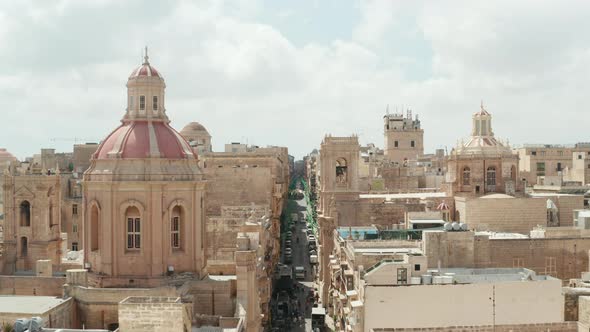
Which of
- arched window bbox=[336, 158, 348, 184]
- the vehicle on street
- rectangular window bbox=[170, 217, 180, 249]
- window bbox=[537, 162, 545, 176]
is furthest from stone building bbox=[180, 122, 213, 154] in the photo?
rectangular window bbox=[170, 217, 180, 249]

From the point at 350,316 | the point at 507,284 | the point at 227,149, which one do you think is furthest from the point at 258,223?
the point at 227,149

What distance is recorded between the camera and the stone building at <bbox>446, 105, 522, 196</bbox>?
4881 cm

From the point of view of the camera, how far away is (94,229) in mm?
31766

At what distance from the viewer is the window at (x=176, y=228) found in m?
32.0

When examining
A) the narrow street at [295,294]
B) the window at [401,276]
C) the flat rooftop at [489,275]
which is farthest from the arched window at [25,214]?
the flat rooftop at [489,275]

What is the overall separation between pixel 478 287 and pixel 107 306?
14.6 m

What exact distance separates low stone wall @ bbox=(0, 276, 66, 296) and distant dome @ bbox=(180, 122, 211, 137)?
147 ft

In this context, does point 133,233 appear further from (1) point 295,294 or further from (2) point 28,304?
(1) point 295,294

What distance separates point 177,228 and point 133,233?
2.01 meters

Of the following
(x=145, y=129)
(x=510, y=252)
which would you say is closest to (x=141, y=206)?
(x=145, y=129)

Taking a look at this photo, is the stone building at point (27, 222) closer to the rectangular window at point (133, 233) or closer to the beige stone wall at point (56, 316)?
the rectangular window at point (133, 233)

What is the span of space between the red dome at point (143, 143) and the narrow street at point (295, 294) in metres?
16.9

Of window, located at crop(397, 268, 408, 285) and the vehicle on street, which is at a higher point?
window, located at crop(397, 268, 408, 285)

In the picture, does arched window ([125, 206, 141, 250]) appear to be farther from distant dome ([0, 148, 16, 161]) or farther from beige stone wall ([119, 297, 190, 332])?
distant dome ([0, 148, 16, 161])
